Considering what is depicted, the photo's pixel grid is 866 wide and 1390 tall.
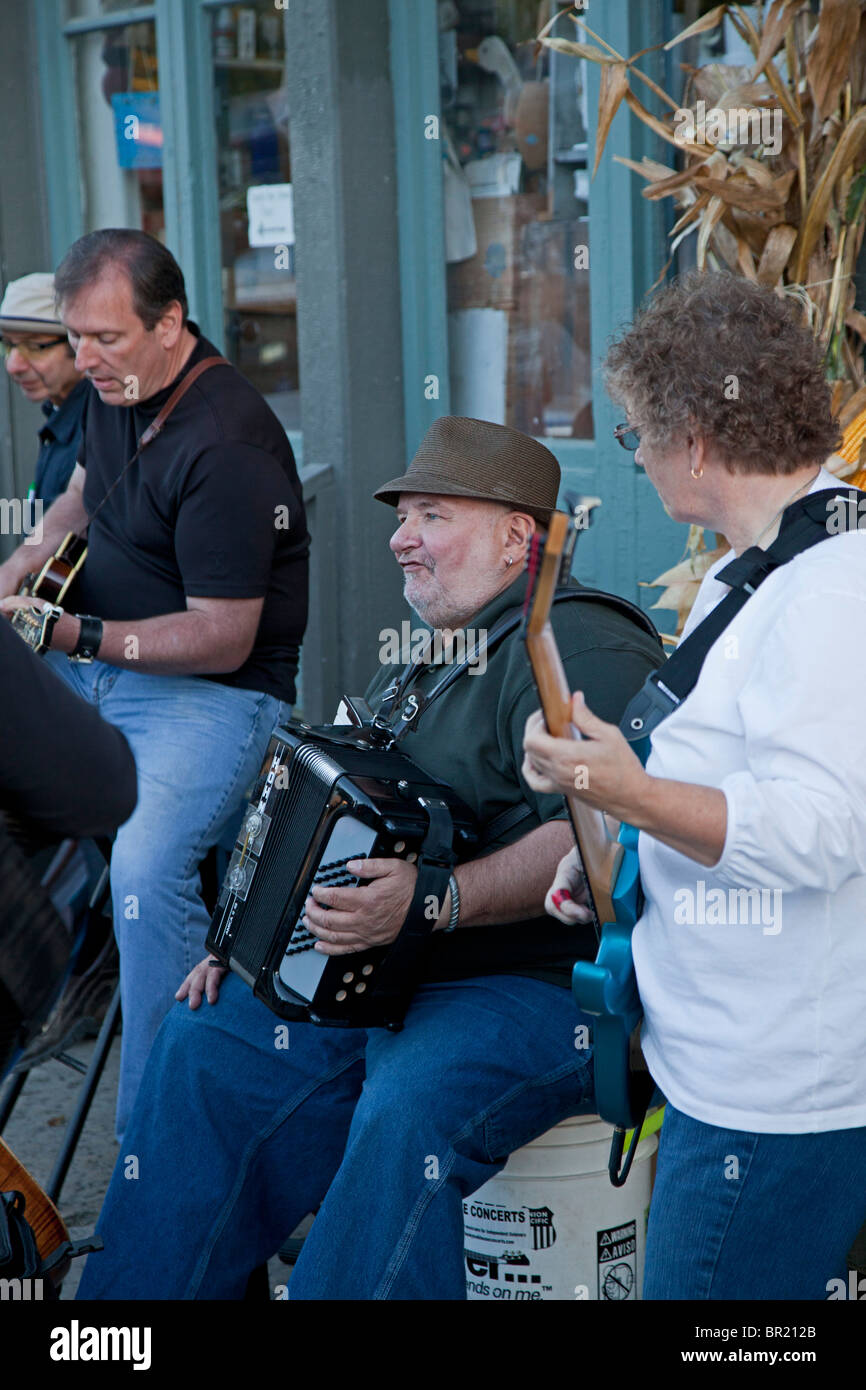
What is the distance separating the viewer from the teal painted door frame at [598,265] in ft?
13.3

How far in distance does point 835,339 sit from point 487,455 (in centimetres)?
73

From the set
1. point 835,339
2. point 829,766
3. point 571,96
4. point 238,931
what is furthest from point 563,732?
point 571,96

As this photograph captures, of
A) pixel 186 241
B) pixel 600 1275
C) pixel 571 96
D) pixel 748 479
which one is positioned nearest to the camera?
pixel 748 479

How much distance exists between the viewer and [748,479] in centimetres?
199

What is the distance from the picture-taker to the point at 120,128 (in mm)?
6270

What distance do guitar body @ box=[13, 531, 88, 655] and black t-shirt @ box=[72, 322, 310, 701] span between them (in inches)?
1.9

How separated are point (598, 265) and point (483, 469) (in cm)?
170

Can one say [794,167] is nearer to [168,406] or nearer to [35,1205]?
[168,406]

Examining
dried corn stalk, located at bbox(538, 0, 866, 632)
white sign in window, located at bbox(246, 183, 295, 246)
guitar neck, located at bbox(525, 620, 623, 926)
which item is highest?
white sign in window, located at bbox(246, 183, 295, 246)

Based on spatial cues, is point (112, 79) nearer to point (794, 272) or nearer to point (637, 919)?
point (794, 272)

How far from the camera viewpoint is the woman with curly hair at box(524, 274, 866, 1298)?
5.72ft

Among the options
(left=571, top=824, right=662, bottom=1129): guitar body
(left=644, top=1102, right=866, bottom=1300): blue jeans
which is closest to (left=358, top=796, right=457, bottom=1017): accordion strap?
(left=571, top=824, right=662, bottom=1129): guitar body

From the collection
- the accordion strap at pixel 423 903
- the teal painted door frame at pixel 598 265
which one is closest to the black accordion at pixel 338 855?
the accordion strap at pixel 423 903

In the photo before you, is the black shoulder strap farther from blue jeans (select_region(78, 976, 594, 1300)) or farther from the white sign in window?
the white sign in window
